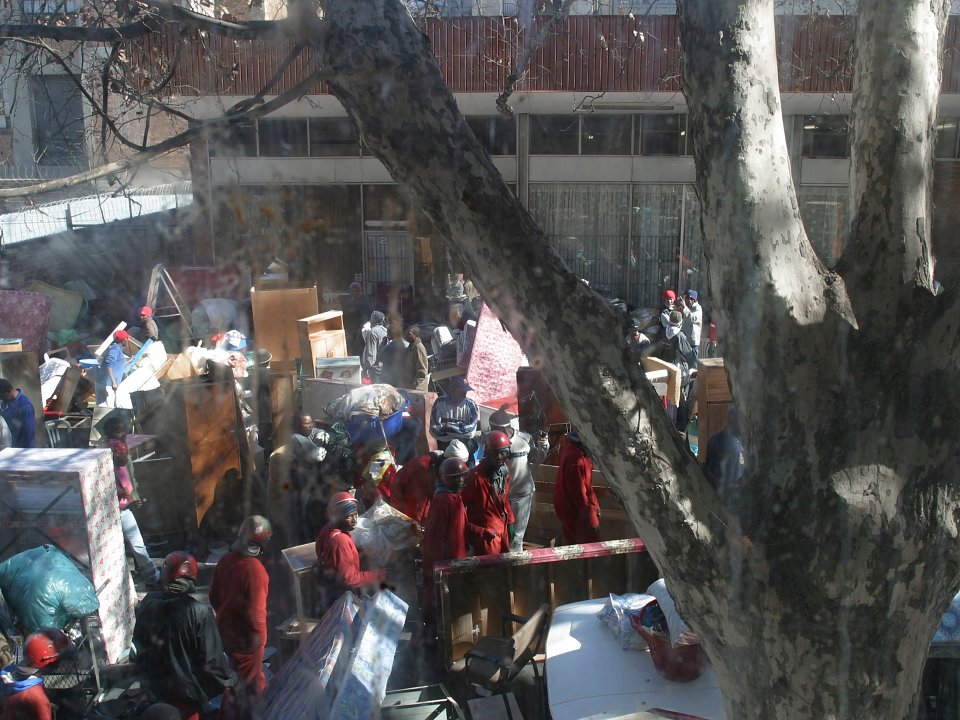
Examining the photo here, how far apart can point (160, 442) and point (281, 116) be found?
37.2 feet

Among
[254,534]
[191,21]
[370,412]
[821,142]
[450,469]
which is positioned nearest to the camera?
[191,21]

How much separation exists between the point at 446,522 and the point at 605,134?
1311 centimetres

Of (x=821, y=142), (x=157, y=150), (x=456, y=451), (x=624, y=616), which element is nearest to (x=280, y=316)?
(x=456, y=451)

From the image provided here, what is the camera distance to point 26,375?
9.05 m

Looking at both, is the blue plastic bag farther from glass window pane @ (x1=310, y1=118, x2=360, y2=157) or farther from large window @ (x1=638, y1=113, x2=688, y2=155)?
large window @ (x1=638, y1=113, x2=688, y2=155)

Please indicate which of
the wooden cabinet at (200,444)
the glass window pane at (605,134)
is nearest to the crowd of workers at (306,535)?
the wooden cabinet at (200,444)

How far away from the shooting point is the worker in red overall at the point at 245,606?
4699 mm

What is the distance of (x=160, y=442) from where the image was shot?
7.54 metres

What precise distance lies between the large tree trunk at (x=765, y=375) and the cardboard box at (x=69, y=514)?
13.3 feet

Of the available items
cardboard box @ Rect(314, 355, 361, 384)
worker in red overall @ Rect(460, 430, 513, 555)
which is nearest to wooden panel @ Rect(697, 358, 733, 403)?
worker in red overall @ Rect(460, 430, 513, 555)

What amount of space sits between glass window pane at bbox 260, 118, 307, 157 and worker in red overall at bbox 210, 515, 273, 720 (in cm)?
1408

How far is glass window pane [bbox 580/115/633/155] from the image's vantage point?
16.8 metres

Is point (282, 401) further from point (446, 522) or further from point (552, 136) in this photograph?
point (552, 136)

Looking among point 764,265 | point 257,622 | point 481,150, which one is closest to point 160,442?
point 257,622
